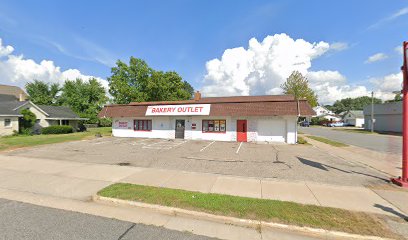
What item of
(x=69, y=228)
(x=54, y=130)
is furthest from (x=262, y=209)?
(x=54, y=130)

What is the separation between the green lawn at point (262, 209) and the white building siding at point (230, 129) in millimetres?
14698

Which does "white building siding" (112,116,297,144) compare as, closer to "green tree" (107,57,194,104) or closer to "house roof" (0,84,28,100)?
"green tree" (107,57,194,104)

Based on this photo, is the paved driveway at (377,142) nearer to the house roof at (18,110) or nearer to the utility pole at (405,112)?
the utility pole at (405,112)

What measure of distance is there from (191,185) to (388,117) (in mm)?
43397

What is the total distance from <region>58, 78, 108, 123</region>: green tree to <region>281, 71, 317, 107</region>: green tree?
43.3m

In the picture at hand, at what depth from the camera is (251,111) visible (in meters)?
18.9

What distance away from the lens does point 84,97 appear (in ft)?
147

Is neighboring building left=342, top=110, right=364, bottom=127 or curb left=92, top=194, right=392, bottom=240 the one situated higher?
→ neighboring building left=342, top=110, right=364, bottom=127

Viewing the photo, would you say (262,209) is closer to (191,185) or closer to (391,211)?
(191,185)

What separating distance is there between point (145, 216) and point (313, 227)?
12.3 ft

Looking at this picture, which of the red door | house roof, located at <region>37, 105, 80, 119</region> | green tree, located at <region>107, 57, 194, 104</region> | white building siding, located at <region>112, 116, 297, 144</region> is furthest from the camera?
green tree, located at <region>107, 57, 194, 104</region>

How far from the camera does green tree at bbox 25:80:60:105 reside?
46125 millimetres

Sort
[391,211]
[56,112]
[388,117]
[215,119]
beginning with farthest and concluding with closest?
[388,117]
[56,112]
[215,119]
[391,211]

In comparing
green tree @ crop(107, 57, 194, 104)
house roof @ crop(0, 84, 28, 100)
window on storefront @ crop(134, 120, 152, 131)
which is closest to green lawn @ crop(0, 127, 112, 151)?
window on storefront @ crop(134, 120, 152, 131)
